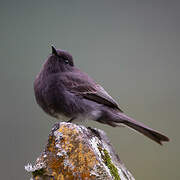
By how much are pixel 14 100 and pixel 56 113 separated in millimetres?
2934

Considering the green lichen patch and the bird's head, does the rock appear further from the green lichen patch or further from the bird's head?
the bird's head

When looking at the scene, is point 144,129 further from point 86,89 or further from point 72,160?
point 72,160

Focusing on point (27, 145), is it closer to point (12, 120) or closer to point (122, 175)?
point (12, 120)

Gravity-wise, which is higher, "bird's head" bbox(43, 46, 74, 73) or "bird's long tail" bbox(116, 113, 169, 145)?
"bird's head" bbox(43, 46, 74, 73)

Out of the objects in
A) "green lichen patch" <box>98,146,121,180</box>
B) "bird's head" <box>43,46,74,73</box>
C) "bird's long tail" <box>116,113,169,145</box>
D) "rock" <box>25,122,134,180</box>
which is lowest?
"bird's long tail" <box>116,113,169,145</box>

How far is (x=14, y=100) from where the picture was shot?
25.7 ft

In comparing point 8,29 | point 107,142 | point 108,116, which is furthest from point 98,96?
point 8,29

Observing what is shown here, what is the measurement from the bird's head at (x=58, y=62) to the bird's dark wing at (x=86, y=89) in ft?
0.64

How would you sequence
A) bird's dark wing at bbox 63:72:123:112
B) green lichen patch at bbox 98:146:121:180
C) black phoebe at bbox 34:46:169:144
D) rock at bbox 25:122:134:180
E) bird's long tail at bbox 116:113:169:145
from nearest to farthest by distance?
rock at bbox 25:122:134:180, green lichen patch at bbox 98:146:121:180, bird's long tail at bbox 116:113:169:145, black phoebe at bbox 34:46:169:144, bird's dark wing at bbox 63:72:123:112

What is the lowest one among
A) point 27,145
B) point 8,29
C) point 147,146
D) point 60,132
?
point 147,146

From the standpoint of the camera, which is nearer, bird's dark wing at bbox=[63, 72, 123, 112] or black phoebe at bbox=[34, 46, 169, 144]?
black phoebe at bbox=[34, 46, 169, 144]

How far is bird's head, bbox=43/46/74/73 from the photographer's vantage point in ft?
18.1

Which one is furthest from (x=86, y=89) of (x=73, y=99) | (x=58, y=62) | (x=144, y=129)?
(x=144, y=129)

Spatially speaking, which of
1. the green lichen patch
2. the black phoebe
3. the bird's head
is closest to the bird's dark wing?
the black phoebe
